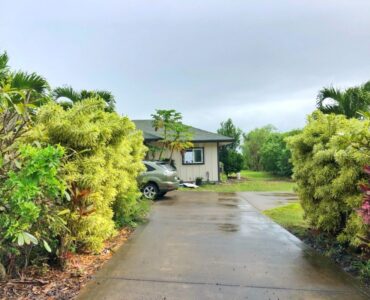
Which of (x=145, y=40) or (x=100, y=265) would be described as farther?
(x=145, y=40)

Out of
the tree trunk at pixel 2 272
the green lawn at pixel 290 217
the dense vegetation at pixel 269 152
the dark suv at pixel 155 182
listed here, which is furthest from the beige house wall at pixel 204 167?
the tree trunk at pixel 2 272

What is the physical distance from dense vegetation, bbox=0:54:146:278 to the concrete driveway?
0.82 metres

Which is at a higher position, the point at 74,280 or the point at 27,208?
the point at 27,208

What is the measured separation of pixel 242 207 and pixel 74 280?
7.60 m

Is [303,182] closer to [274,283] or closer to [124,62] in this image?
[274,283]

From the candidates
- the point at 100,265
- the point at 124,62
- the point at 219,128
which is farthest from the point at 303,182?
the point at 219,128

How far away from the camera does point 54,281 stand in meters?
3.98

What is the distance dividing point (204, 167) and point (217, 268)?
51.9 ft

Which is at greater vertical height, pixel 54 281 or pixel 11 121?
pixel 11 121

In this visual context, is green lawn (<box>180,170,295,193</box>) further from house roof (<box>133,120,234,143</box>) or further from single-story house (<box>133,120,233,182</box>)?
house roof (<box>133,120,234,143</box>)

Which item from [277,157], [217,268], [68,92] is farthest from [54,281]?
[277,157]

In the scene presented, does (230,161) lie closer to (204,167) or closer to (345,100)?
(204,167)

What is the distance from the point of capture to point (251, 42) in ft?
36.3

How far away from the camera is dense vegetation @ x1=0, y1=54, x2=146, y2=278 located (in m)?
2.91
